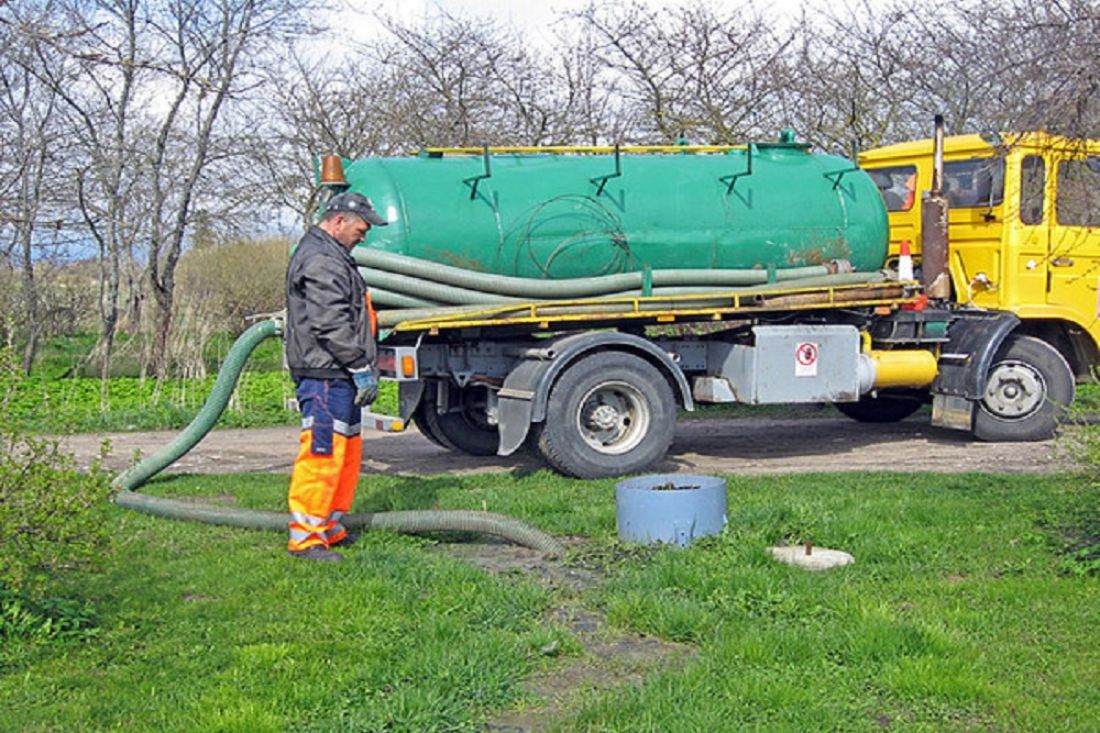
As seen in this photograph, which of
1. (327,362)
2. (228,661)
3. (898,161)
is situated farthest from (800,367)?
(228,661)

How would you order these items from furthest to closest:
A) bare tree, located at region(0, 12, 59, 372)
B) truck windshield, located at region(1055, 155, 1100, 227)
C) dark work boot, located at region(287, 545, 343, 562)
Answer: bare tree, located at region(0, 12, 59, 372) < truck windshield, located at region(1055, 155, 1100, 227) < dark work boot, located at region(287, 545, 343, 562)

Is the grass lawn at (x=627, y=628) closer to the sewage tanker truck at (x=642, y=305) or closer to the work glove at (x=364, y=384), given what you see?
the work glove at (x=364, y=384)

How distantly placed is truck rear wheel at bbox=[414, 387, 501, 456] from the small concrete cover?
182 inches

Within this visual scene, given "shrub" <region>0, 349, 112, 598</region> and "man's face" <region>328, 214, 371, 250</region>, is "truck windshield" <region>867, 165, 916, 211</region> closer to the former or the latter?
"man's face" <region>328, 214, 371, 250</region>

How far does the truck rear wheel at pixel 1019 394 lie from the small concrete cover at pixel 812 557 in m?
5.23

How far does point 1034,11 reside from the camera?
8219 millimetres

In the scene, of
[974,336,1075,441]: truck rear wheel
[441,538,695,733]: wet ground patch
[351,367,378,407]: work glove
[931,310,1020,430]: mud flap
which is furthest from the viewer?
[974,336,1075,441]: truck rear wheel

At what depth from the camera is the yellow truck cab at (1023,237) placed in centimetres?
1097

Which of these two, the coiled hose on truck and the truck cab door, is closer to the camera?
the coiled hose on truck

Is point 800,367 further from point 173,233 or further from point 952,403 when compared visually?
point 173,233

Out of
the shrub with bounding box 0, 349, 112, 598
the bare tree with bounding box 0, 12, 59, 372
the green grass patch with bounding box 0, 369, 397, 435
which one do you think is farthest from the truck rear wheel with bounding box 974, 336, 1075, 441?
the bare tree with bounding box 0, 12, 59, 372

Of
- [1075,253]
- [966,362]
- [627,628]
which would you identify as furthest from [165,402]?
[627,628]

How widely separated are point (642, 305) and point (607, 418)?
94 cm

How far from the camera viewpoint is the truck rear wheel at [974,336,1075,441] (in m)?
11.2
